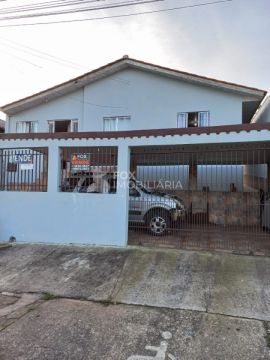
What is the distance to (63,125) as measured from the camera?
14.2 m

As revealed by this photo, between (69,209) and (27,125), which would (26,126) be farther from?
(69,209)

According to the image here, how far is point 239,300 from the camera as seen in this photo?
478cm

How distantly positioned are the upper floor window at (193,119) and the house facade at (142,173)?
0.04 metres

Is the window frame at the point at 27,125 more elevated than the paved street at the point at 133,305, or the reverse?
the window frame at the point at 27,125

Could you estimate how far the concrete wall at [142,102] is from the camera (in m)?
11.3

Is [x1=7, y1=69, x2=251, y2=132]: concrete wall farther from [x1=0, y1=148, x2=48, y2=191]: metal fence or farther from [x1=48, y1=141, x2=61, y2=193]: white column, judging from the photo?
[x1=48, y1=141, x2=61, y2=193]: white column

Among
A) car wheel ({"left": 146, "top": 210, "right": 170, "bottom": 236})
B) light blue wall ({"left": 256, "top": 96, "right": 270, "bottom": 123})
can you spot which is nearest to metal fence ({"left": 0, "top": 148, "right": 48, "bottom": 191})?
car wheel ({"left": 146, "top": 210, "right": 170, "bottom": 236})

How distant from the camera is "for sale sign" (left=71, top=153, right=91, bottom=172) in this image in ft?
26.5

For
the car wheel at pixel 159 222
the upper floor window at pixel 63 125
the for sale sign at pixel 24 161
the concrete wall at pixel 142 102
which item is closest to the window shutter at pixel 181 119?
the concrete wall at pixel 142 102

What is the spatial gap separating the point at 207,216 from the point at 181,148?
235cm

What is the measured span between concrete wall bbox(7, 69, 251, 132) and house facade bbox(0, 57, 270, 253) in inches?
2.1

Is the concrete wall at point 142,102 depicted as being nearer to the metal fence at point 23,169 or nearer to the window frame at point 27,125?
the window frame at point 27,125

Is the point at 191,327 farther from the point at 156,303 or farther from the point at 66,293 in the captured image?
the point at 66,293

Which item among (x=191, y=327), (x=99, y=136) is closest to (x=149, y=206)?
(x=99, y=136)
